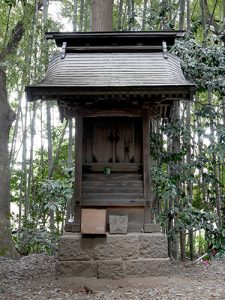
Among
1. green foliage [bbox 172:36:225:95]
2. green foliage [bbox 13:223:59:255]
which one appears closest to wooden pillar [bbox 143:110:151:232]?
green foliage [bbox 172:36:225:95]

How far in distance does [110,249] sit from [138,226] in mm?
442

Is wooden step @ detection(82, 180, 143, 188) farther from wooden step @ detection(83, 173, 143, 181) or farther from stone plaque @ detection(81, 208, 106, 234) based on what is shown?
stone plaque @ detection(81, 208, 106, 234)

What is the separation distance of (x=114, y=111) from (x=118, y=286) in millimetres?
1938

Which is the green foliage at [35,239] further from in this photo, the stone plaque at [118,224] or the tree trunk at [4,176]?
the stone plaque at [118,224]

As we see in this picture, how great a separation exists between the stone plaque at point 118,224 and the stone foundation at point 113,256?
0.07 metres

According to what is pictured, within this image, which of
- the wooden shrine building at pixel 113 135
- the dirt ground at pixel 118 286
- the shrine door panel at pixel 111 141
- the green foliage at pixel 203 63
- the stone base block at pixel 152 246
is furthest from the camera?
the green foliage at pixel 203 63

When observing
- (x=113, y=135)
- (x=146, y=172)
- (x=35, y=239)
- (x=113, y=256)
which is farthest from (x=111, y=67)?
(x=35, y=239)

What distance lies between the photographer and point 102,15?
6.14 metres

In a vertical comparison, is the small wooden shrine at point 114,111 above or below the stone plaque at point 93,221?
above

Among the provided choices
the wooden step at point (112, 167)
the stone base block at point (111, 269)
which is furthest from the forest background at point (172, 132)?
the stone base block at point (111, 269)

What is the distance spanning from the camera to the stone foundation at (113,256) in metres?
4.20

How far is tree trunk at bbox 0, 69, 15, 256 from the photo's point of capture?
595cm

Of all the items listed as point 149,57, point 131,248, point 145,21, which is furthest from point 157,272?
point 145,21

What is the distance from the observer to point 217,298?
3.52 meters
